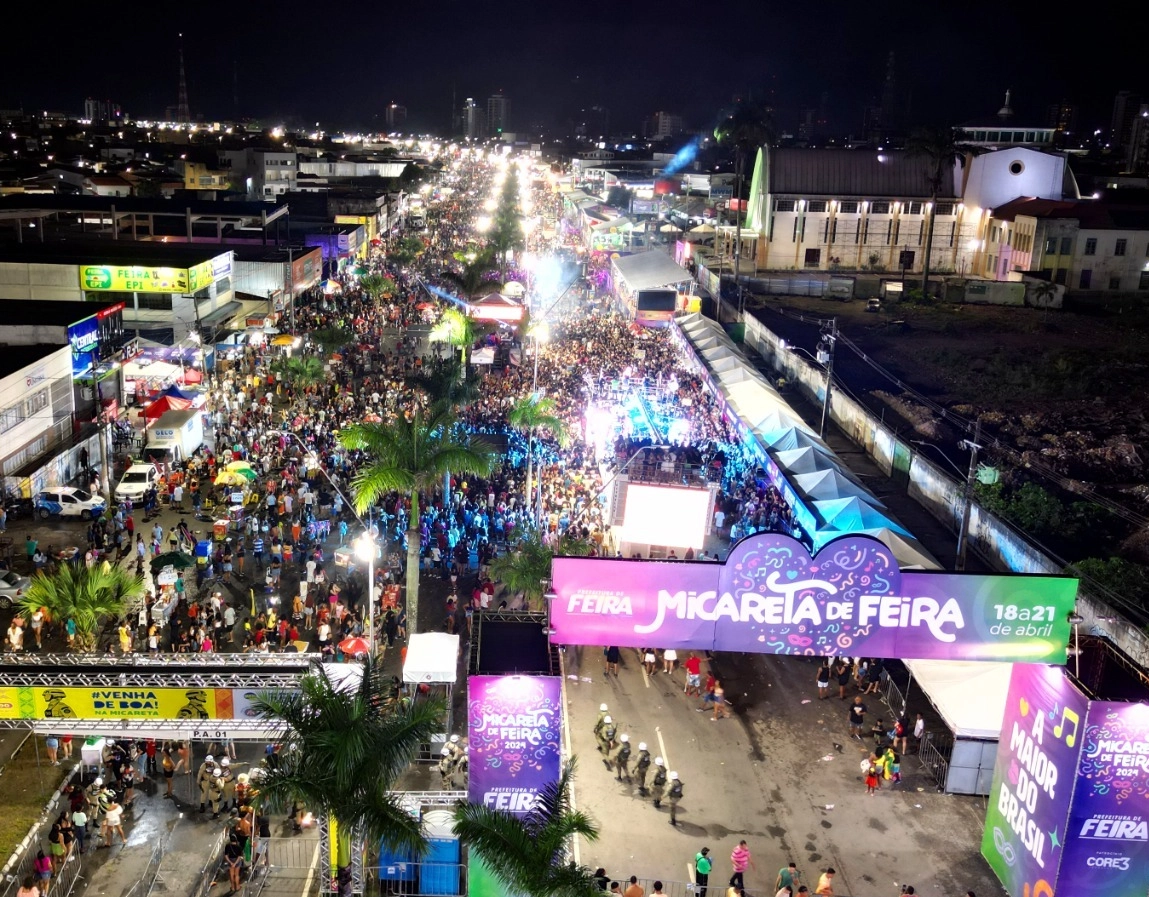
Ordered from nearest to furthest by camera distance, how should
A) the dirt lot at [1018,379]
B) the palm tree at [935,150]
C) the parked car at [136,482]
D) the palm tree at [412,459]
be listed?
the palm tree at [412,459]
the parked car at [136,482]
the dirt lot at [1018,379]
the palm tree at [935,150]

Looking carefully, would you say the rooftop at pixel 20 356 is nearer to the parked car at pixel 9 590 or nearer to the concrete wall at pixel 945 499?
the parked car at pixel 9 590

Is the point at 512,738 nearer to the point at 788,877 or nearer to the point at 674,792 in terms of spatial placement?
the point at 788,877

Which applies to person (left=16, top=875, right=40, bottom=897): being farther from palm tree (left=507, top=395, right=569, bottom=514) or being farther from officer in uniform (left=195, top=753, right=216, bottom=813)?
palm tree (left=507, top=395, right=569, bottom=514)

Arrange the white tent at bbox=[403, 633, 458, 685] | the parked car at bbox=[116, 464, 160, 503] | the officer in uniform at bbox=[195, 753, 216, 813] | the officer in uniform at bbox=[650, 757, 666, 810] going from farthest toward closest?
the parked car at bbox=[116, 464, 160, 503], the white tent at bbox=[403, 633, 458, 685], the officer in uniform at bbox=[650, 757, 666, 810], the officer in uniform at bbox=[195, 753, 216, 813]

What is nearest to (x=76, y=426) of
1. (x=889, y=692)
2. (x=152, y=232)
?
(x=889, y=692)

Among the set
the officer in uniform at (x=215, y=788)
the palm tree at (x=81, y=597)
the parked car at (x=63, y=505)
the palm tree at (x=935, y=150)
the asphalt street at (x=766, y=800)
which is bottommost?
the asphalt street at (x=766, y=800)

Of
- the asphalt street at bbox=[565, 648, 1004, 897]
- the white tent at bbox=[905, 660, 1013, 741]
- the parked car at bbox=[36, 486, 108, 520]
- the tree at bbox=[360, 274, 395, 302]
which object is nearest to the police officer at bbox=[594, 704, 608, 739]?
the asphalt street at bbox=[565, 648, 1004, 897]

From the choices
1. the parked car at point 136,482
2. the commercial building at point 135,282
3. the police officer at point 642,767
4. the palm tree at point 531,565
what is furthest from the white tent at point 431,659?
the commercial building at point 135,282
